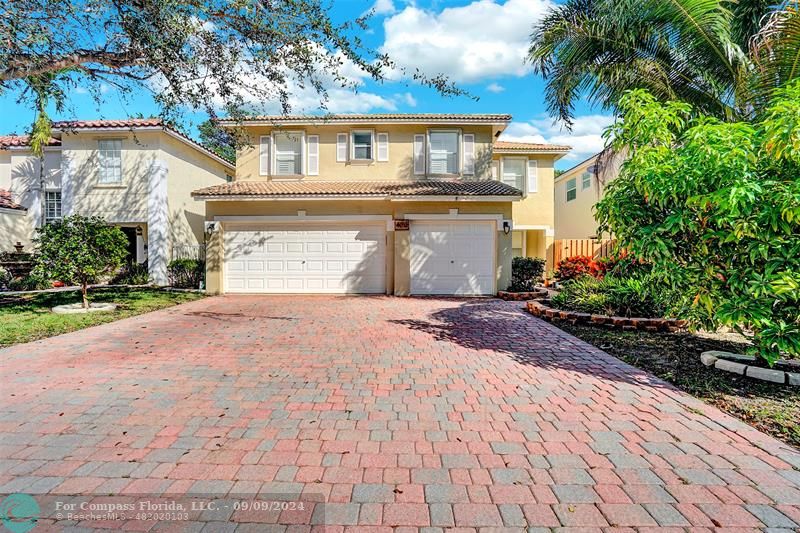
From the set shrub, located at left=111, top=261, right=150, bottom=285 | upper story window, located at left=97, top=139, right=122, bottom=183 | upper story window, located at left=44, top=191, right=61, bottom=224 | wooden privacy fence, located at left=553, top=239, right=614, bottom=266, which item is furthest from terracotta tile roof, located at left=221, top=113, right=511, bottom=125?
upper story window, located at left=44, top=191, right=61, bottom=224

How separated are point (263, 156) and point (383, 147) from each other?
4589 mm

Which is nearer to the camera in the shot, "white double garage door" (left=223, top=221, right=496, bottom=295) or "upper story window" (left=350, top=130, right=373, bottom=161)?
"white double garage door" (left=223, top=221, right=496, bottom=295)

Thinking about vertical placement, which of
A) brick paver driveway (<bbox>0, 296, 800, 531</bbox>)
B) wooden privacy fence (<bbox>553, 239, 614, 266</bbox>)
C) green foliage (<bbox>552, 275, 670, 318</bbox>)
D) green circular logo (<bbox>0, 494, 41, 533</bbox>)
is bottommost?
green circular logo (<bbox>0, 494, 41, 533</bbox>)

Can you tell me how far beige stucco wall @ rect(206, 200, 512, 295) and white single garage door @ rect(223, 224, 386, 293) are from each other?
0.38m

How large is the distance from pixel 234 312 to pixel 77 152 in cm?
1207

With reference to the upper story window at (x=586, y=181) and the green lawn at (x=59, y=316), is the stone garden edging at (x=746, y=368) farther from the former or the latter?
the upper story window at (x=586, y=181)

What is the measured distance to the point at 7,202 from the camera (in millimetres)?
15859

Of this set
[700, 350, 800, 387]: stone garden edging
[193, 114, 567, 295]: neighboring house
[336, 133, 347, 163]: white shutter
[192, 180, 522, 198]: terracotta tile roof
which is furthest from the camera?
[336, 133, 347, 163]: white shutter

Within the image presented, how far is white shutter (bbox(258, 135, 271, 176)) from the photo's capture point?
578 inches

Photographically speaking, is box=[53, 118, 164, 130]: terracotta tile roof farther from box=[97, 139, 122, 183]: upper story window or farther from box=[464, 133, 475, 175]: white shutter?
box=[464, 133, 475, 175]: white shutter

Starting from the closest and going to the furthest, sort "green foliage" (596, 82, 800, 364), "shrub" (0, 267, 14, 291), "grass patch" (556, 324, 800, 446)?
"grass patch" (556, 324, 800, 446) → "green foliage" (596, 82, 800, 364) → "shrub" (0, 267, 14, 291)

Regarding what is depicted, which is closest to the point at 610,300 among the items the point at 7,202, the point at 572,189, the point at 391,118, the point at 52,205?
the point at 391,118

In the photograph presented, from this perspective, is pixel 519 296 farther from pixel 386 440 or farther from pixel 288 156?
pixel 288 156

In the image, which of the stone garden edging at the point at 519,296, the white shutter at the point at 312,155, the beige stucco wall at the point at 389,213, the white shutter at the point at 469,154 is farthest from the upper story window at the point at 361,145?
the stone garden edging at the point at 519,296
